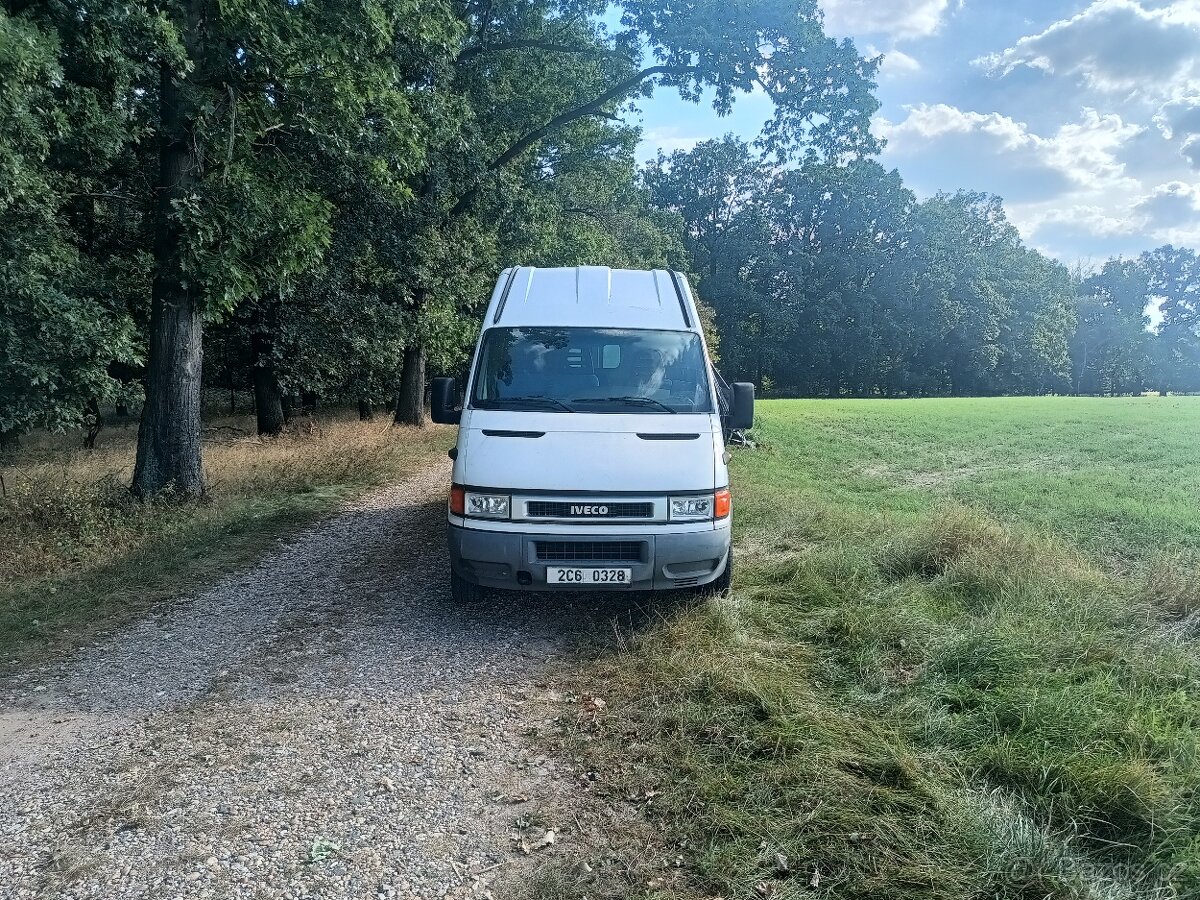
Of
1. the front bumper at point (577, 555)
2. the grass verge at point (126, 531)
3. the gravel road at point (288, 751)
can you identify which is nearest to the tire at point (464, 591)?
the gravel road at point (288, 751)

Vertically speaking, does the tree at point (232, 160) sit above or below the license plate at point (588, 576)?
above

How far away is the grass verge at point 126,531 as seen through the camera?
Result: 603 centimetres

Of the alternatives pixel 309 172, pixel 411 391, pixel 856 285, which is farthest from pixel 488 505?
pixel 856 285

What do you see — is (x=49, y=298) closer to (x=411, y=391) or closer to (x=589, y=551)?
(x=589, y=551)

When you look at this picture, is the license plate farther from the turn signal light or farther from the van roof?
the van roof

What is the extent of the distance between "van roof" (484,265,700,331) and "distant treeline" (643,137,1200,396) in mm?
56840

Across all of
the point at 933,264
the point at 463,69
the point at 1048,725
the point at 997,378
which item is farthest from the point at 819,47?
the point at 997,378

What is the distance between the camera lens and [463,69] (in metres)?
17.6

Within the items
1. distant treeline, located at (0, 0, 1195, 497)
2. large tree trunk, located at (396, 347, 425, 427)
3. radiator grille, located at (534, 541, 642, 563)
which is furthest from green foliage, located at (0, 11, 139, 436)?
large tree trunk, located at (396, 347, 425, 427)

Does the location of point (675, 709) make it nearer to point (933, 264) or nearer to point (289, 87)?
point (289, 87)

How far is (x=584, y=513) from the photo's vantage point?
17.1ft

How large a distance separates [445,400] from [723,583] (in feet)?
9.72

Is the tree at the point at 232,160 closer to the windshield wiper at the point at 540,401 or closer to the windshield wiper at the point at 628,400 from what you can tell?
the windshield wiper at the point at 540,401

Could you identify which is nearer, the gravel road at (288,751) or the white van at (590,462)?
the gravel road at (288,751)
